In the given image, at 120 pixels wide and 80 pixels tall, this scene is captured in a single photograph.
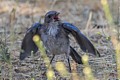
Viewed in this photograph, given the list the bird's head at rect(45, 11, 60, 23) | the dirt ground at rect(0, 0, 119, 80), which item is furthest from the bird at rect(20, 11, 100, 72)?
the dirt ground at rect(0, 0, 119, 80)

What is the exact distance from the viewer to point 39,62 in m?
7.03

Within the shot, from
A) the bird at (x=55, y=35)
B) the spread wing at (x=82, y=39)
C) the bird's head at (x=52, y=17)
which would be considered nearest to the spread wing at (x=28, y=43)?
the bird at (x=55, y=35)

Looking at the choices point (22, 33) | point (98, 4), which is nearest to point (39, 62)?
point (22, 33)

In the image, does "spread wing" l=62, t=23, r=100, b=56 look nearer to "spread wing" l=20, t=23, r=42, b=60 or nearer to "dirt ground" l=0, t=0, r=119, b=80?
"dirt ground" l=0, t=0, r=119, b=80

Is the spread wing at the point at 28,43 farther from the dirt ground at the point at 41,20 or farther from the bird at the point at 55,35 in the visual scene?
the dirt ground at the point at 41,20

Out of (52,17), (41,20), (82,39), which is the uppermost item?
(41,20)

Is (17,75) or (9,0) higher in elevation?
(9,0)

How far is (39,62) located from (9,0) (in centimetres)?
547

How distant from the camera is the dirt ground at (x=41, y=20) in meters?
6.52

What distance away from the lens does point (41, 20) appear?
1038 centimetres

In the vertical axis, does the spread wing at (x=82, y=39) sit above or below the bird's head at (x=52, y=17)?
below

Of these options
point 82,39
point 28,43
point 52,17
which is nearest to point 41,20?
point 28,43

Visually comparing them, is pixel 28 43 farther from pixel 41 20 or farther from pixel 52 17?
pixel 41 20

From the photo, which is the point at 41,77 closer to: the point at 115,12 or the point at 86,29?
the point at 86,29
